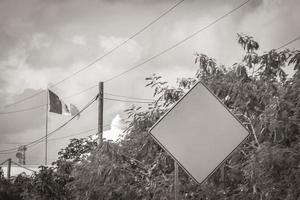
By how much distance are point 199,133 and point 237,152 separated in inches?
141

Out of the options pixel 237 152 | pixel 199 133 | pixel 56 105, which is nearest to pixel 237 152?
pixel 237 152

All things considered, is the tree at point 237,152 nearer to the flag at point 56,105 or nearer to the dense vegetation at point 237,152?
the dense vegetation at point 237,152

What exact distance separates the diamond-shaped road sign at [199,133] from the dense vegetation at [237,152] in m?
1.39

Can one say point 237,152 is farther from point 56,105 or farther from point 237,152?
point 56,105

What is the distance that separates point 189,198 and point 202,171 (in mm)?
3230

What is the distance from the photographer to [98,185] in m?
9.59

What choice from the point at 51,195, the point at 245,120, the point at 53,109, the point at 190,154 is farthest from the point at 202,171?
the point at 53,109

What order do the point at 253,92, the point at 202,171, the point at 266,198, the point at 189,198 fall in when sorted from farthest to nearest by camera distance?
the point at 253,92 < the point at 189,198 < the point at 266,198 < the point at 202,171

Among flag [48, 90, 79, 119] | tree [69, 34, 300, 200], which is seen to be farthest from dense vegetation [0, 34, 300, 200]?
flag [48, 90, 79, 119]

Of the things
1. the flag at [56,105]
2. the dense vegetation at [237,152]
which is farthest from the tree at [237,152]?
the flag at [56,105]

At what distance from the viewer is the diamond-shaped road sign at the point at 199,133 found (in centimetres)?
534

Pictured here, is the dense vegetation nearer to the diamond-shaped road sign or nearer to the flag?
the diamond-shaped road sign

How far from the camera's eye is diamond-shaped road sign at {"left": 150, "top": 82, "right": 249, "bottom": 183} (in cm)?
534

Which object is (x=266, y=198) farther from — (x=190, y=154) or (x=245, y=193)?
(x=190, y=154)
